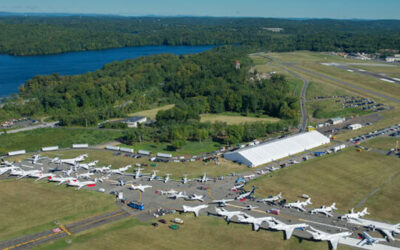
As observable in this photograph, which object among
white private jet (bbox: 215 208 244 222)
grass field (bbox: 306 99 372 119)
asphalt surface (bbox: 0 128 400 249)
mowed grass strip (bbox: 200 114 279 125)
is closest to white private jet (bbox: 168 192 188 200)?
asphalt surface (bbox: 0 128 400 249)

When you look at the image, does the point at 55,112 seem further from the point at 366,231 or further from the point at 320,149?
the point at 366,231

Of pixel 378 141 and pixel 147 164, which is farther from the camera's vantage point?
pixel 378 141

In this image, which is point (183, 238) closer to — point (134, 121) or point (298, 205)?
point (298, 205)

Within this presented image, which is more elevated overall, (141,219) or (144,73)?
(144,73)

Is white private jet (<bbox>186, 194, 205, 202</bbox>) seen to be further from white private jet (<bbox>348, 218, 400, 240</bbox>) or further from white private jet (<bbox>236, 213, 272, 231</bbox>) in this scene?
white private jet (<bbox>348, 218, 400, 240</bbox>)

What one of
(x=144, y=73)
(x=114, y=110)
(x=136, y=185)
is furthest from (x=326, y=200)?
(x=144, y=73)

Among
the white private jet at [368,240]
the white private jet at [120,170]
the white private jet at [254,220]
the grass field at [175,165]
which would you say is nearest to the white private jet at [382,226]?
the white private jet at [368,240]
